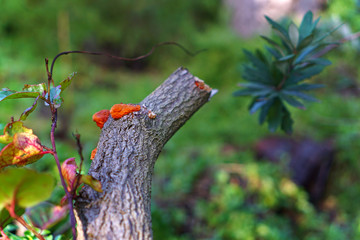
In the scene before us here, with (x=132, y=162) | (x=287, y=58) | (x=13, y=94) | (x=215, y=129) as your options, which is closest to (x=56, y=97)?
(x=13, y=94)

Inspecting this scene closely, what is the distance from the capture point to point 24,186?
1.84ft

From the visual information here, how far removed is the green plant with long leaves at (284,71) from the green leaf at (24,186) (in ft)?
2.67

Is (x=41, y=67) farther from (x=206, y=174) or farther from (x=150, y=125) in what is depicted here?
(x=150, y=125)

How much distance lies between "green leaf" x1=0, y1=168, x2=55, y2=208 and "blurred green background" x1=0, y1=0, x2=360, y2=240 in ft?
0.42

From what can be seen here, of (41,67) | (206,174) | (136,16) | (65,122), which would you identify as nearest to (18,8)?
(41,67)

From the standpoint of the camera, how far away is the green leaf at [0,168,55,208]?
0.54 m

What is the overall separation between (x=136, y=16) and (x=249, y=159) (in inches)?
237

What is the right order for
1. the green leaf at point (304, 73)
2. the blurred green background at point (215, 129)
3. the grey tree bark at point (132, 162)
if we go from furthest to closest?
the blurred green background at point (215, 129) → the green leaf at point (304, 73) → the grey tree bark at point (132, 162)

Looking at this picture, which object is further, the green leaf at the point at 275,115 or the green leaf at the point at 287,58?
the green leaf at the point at 275,115

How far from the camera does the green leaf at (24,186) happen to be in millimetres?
540

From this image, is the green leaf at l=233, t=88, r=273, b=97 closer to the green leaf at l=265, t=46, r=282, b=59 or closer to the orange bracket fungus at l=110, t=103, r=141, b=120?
the green leaf at l=265, t=46, r=282, b=59

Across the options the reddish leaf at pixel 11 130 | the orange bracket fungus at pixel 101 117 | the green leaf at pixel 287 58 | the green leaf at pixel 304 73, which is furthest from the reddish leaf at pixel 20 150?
the green leaf at pixel 304 73

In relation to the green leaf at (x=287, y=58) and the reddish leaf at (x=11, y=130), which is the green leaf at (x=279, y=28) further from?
the reddish leaf at (x=11, y=130)

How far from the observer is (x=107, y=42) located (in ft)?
28.3
